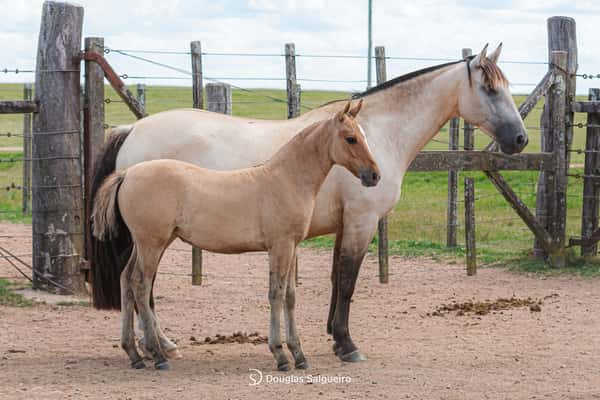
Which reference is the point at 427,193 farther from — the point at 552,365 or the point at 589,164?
the point at 552,365

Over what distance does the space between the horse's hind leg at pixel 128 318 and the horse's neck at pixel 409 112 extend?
2.03m

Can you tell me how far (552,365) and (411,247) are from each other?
594 cm

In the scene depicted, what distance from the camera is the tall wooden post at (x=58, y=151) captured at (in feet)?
28.9

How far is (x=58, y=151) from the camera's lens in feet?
29.1

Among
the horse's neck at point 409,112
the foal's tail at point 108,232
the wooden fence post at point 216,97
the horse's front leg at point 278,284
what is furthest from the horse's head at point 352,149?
the wooden fence post at point 216,97

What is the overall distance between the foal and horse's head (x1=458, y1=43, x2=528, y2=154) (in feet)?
5.52

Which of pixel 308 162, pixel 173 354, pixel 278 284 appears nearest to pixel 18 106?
pixel 173 354

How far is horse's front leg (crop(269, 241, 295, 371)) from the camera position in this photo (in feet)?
20.5

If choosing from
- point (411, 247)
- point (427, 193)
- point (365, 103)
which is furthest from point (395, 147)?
point (427, 193)

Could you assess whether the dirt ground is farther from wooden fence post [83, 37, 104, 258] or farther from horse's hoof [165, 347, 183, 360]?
wooden fence post [83, 37, 104, 258]

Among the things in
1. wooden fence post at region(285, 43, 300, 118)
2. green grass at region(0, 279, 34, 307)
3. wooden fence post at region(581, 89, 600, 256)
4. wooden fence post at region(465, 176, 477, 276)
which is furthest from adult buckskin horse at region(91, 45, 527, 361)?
wooden fence post at region(581, 89, 600, 256)

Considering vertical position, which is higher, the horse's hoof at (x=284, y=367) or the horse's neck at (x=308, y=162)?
the horse's neck at (x=308, y=162)

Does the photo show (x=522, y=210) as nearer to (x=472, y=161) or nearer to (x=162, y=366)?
(x=472, y=161)

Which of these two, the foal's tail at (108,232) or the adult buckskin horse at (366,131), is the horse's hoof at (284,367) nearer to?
the adult buckskin horse at (366,131)
